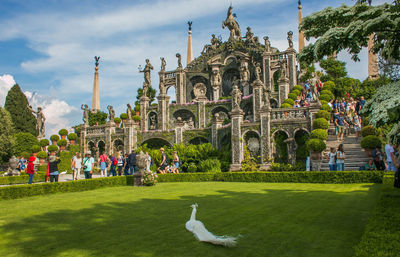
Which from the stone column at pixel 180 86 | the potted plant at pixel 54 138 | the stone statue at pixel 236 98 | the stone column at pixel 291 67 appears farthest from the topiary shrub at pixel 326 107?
the potted plant at pixel 54 138

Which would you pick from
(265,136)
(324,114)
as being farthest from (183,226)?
(265,136)

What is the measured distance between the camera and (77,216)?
8.72 m

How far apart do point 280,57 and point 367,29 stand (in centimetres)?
3354

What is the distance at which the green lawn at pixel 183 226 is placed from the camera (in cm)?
570

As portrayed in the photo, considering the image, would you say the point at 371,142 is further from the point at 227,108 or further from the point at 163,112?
the point at 163,112

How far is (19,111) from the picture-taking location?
166 feet

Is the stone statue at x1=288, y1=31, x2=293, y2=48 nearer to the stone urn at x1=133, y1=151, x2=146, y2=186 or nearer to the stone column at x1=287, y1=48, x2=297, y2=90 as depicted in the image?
the stone column at x1=287, y1=48, x2=297, y2=90

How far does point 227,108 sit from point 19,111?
32624mm

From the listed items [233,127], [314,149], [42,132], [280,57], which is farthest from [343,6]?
[42,132]

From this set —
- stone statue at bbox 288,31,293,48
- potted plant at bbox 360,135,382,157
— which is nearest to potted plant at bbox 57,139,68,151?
stone statue at bbox 288,31,293,48

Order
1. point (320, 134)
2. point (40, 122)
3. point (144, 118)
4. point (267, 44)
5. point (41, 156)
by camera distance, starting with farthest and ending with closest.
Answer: point (40, 122), point (144, 118), point (267, 44), point (41, 156), point (320, 134)

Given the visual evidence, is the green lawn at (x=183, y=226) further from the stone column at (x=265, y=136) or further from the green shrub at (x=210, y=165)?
the green shrub at (x=210, y=165)

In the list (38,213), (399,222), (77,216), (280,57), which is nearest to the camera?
(399,222)

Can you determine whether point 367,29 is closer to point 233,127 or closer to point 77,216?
point 77,216
